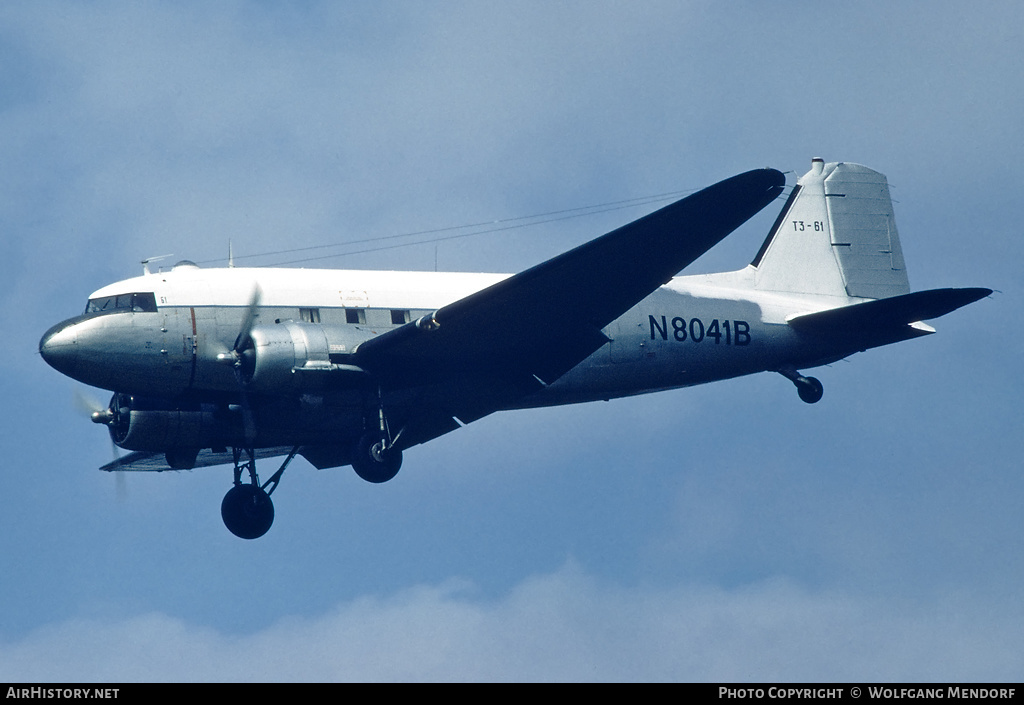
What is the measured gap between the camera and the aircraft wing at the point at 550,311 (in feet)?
70.8

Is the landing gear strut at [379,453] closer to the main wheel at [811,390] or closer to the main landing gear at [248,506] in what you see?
the main landing gear at [248,506]

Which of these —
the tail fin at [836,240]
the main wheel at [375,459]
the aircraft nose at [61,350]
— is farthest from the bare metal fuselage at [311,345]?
the tail fin at [836,240]

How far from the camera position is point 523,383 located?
24.7m

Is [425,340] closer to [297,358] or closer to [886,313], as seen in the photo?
[297,358]

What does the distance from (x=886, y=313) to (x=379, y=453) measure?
31.5 feet

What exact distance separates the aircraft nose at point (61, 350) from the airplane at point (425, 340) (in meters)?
0.02

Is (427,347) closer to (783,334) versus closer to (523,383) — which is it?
(523,383)

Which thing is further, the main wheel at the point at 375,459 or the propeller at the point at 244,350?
the main wheel at the point at 375,459

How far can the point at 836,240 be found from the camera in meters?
28.8

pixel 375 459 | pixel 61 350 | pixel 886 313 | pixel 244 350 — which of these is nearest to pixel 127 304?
pixel 61 350

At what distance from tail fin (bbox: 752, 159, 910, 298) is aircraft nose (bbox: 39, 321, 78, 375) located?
519 inches

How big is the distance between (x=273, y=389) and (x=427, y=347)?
258 centimetres

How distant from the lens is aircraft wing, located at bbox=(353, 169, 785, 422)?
21.6 metres
